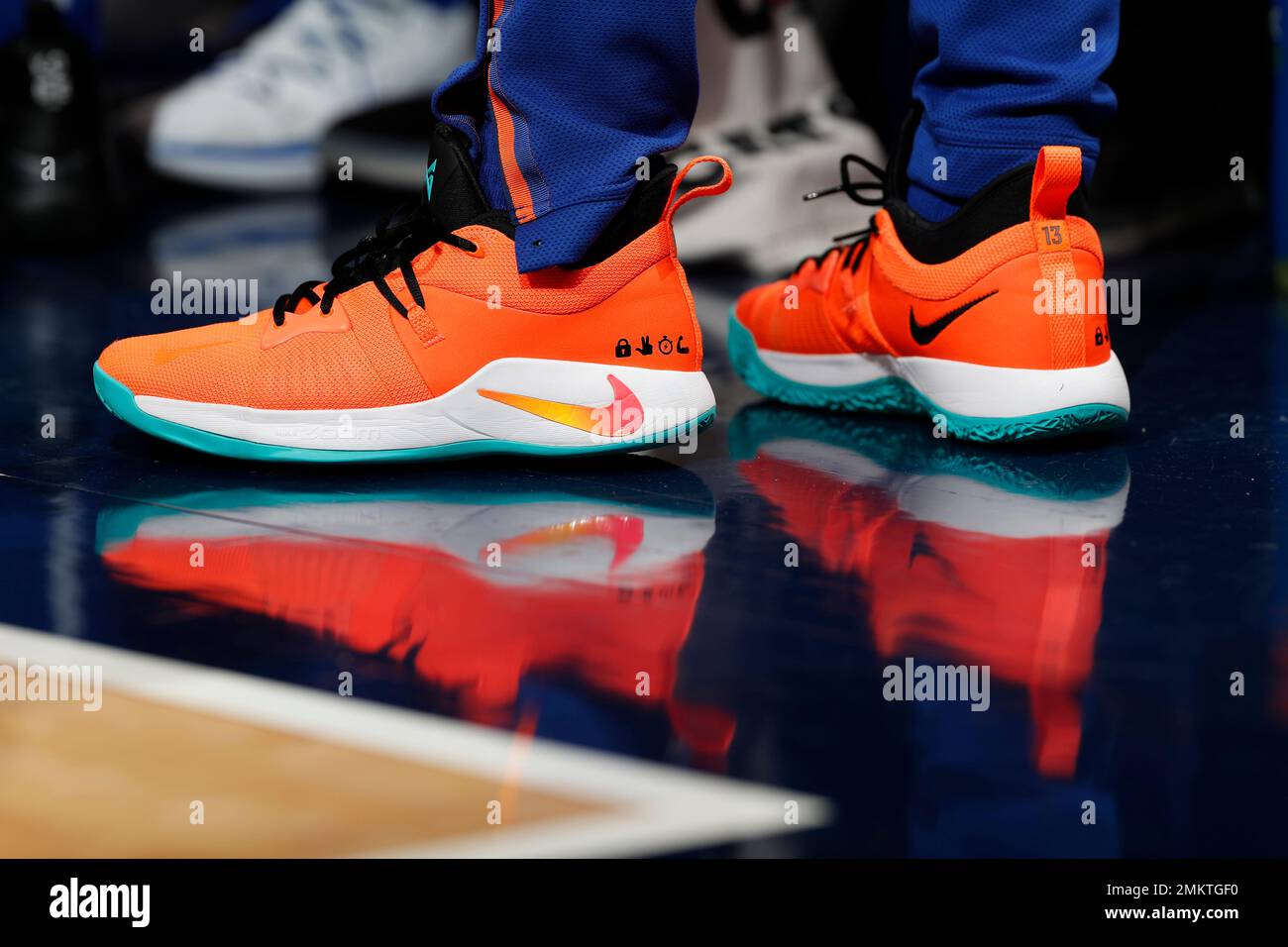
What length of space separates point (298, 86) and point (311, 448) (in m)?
2.04

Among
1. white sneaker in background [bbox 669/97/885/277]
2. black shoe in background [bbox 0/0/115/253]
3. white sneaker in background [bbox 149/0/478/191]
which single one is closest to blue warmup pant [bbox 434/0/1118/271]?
white sneaker in background [bbox 669/97/885/277]

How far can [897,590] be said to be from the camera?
3.01 ft

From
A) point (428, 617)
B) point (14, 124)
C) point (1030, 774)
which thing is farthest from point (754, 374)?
point (14, 124)

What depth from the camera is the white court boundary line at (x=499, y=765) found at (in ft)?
2.11

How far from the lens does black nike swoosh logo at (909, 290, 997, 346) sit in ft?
4.07

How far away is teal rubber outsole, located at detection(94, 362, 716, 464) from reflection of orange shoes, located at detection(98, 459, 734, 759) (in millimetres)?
30

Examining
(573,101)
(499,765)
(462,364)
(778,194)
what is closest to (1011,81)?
(573,101)

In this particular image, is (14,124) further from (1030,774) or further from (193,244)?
(1030,774)

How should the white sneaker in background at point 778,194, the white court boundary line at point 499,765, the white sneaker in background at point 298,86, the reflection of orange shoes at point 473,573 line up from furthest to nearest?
the white sneaker in background at point 298,86 < the white sneaker in background at point 778,194 < the reflection of orange shoes at point 473,573 < the white court boundary line at point 499,765

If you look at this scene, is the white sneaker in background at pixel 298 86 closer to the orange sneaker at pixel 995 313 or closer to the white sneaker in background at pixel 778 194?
the white sneaker in background at pixel 778 194

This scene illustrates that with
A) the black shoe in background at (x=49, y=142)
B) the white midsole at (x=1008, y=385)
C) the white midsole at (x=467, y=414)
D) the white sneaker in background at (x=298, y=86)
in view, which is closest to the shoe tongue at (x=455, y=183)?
the white midsole at (x=467, y=414)

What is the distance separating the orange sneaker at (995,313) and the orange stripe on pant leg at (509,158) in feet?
1.15

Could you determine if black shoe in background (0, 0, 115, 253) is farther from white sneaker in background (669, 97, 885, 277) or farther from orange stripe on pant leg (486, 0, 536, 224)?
orange stripe on pant leg (486, 0, 536, 224)
